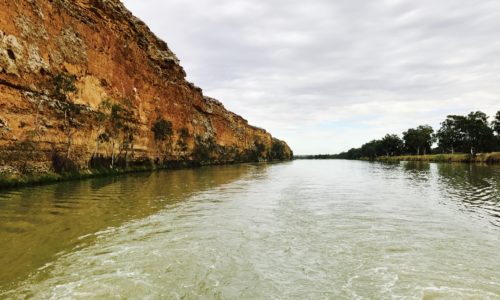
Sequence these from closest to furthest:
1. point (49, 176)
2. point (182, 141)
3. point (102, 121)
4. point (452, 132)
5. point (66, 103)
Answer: point (49, 176) < point (66, 103) < point (102, 121) < point (182, 141) < point (452, 132)

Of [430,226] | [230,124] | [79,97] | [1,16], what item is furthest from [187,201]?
[230,124]

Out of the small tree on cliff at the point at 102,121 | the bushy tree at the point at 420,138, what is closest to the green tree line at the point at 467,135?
the bushy tree at the point at 420,138

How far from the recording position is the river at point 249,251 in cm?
742

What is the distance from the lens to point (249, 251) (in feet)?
33.5

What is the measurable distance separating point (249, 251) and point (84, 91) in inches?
1733

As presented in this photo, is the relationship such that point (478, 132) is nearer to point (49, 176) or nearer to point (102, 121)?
point (102, 121)

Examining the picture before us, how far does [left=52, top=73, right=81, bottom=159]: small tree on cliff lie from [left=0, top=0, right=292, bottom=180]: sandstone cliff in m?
0.11

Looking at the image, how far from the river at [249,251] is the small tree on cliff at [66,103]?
2297cm

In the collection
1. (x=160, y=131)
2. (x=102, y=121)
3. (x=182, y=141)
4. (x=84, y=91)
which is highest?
(x=84, y=91)

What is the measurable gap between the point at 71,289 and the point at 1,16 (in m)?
34.7

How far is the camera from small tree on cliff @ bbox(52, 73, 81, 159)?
1480 inches

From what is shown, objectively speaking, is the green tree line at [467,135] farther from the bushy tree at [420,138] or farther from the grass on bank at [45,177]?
the grass on bank at [45,177]

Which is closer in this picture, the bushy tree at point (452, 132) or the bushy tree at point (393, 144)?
the bushy tree at point (452, 132)

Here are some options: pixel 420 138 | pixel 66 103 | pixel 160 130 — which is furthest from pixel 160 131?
pixel 420 138
